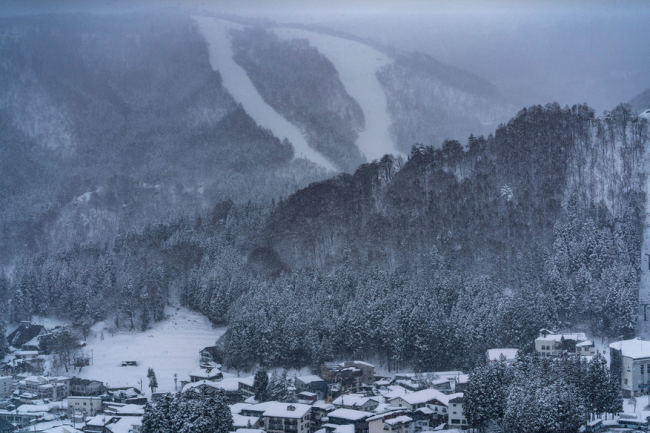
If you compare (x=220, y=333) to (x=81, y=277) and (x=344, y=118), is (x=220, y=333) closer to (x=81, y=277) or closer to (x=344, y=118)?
(x=81, y=277)

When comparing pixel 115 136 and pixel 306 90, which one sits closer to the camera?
pixel 115 136

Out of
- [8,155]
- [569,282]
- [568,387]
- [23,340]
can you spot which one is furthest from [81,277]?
[8,155]

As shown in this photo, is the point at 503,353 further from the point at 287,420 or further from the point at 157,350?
the point at 157,350

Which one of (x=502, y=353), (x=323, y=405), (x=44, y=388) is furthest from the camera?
(x=44, y=388)

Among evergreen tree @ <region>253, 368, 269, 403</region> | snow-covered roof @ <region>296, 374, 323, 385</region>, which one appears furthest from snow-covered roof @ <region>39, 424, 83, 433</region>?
snow-covered roof @ <region>296, 374, 323, 385</region>

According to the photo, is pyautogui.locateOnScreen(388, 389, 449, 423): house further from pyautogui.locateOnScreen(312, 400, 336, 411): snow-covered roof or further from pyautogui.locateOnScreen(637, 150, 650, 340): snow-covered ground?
pyautogui.locateOnScreen(637, 150, 650, 340): snow-covered ground

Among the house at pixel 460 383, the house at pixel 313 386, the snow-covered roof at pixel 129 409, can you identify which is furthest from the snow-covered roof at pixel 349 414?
the snow-covered roof at pixel 129 409

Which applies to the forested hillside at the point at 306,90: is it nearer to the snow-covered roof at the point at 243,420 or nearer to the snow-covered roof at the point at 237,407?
the snow-covered roof at the point at 237,407

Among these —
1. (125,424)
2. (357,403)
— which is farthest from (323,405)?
(125,424)
